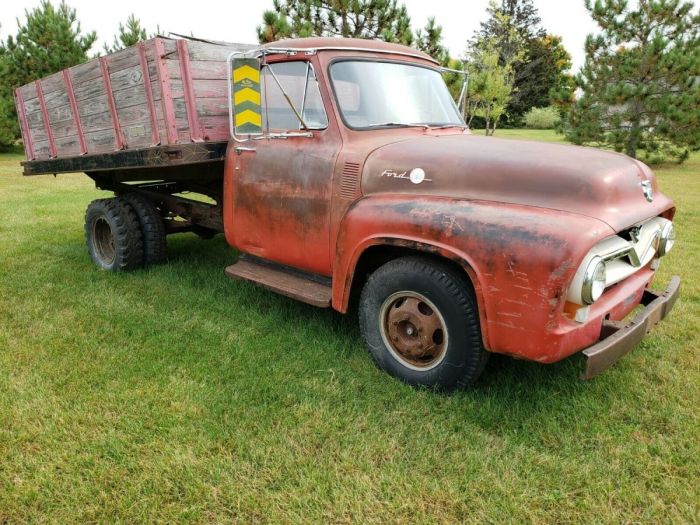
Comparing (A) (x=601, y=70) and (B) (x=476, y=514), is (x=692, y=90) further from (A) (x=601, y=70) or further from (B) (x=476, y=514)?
(B) (x=476, y=514)

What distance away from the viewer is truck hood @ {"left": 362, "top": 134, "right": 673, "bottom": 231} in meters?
2.66

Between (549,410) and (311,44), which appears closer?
(549,410)

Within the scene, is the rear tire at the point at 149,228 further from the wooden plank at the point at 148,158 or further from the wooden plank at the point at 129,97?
the wooden plank at the point at 129,97

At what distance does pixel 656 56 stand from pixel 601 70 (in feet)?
4.90

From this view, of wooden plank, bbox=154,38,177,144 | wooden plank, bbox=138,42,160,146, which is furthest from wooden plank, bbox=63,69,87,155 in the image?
wooden plank, bbox=154,38,177,144

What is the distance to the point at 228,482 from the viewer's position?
2414 mm

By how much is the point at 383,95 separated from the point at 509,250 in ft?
5.40

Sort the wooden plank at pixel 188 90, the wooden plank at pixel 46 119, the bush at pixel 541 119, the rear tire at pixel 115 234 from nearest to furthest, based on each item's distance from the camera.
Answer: the wooden plank at pixel 188 90, the rear tire at pixel 115 234, the wooden plank at pixel 46 119, the bush at pixel 541 119

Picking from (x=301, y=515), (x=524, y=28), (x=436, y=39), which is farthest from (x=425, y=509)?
(x=524, y=28)

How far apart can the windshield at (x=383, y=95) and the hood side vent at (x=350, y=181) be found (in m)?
0.33

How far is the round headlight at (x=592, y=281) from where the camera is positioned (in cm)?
242

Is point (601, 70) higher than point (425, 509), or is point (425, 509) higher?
point (601, 70)

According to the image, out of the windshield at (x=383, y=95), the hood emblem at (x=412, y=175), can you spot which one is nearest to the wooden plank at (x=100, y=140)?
the windshield at (x=383, y=95)

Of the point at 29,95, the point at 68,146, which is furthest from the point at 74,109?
the point at 29,95
